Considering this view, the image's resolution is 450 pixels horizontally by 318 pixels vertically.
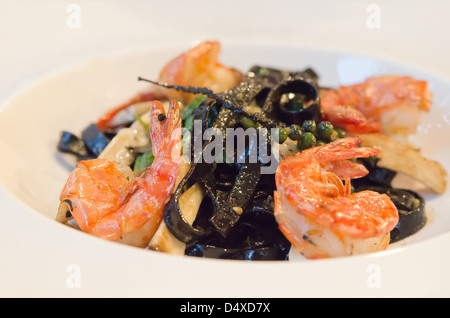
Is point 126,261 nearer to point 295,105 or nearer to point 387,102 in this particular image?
point 295,105

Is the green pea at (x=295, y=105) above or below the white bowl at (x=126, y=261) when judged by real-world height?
above

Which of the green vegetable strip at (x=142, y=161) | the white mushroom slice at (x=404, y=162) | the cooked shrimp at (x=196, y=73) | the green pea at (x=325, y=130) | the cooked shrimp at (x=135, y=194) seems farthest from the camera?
the cooked shrimp at (x=196, y=73)

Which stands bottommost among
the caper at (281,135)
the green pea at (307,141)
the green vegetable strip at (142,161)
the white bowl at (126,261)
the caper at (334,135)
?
→ the white bowl at (126,261)

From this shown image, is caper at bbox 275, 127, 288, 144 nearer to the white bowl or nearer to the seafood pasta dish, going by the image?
the seafood pasta dish

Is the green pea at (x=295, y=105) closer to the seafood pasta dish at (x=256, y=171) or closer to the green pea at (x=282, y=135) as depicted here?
the seafood pasta dish at (x=256, y=171)

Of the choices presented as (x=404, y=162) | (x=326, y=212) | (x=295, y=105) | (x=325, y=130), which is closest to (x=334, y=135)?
(x=325, y=130)

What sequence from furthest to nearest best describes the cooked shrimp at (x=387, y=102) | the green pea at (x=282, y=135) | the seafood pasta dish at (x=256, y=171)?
the cooked shrimp at (x=387, y=102) < the green pea at (x=282, y=135) < the seafood pasta dish at (x=256, y=171)

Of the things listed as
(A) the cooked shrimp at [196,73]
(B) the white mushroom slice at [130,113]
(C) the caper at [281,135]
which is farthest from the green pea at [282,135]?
(B) the white mushroom slice at [130,113]
